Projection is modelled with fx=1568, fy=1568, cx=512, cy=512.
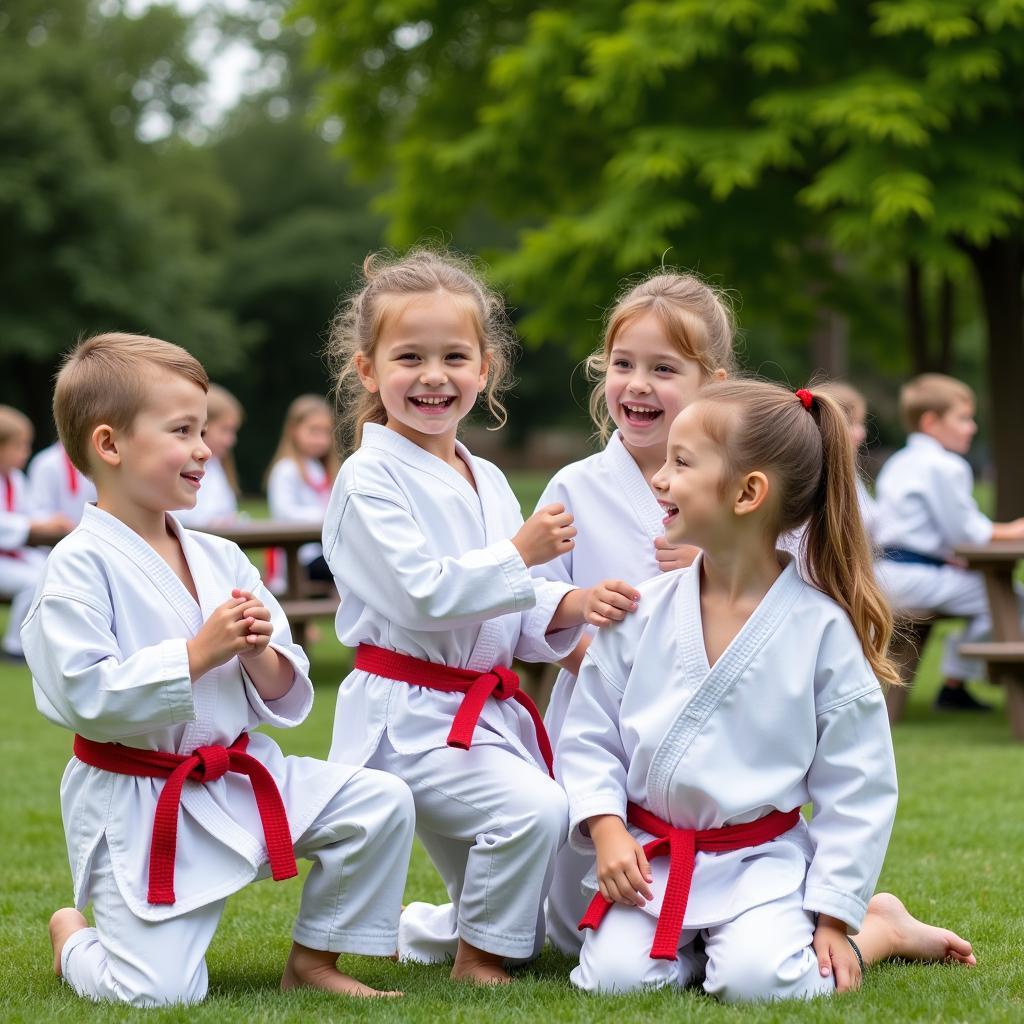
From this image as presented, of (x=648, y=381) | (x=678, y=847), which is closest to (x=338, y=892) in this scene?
(x=678, y=847)

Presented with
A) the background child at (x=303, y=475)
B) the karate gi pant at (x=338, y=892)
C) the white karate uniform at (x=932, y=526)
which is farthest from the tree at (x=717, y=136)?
the karate gi pant at (x=338, y=892)

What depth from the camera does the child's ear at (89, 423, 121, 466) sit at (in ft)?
11.0

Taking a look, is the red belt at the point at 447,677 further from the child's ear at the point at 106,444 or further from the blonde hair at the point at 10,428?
the blonde hair at the point at 10,428

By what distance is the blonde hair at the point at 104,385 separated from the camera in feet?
11.0

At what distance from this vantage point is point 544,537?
3.45m

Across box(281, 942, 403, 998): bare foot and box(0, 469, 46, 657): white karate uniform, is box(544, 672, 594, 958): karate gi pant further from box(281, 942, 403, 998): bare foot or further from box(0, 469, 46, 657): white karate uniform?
box(0, 469, 46, 657): white karate uniform

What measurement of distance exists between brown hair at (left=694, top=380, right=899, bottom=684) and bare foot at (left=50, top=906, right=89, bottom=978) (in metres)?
1.74

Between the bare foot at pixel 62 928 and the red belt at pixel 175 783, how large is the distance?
1.20 ft

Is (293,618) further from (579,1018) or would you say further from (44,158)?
(44,158)

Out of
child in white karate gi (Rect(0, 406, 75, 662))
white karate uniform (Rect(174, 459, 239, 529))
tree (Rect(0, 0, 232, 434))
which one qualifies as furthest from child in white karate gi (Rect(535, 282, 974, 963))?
tree (Rect(0, 0, 232, 434))

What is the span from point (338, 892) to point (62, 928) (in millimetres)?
638

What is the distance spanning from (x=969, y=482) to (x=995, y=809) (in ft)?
9.03

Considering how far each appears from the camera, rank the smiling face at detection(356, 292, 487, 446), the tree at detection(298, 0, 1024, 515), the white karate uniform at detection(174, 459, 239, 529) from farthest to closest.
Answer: the tree at detection(298, 0, 1024, 515)
the white karate uniform at detection(174, 459, 239, 529)
the smiling face at detection(356, 292, 487, 446)

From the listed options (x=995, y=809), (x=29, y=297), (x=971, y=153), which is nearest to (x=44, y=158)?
(x=29, y=297)
